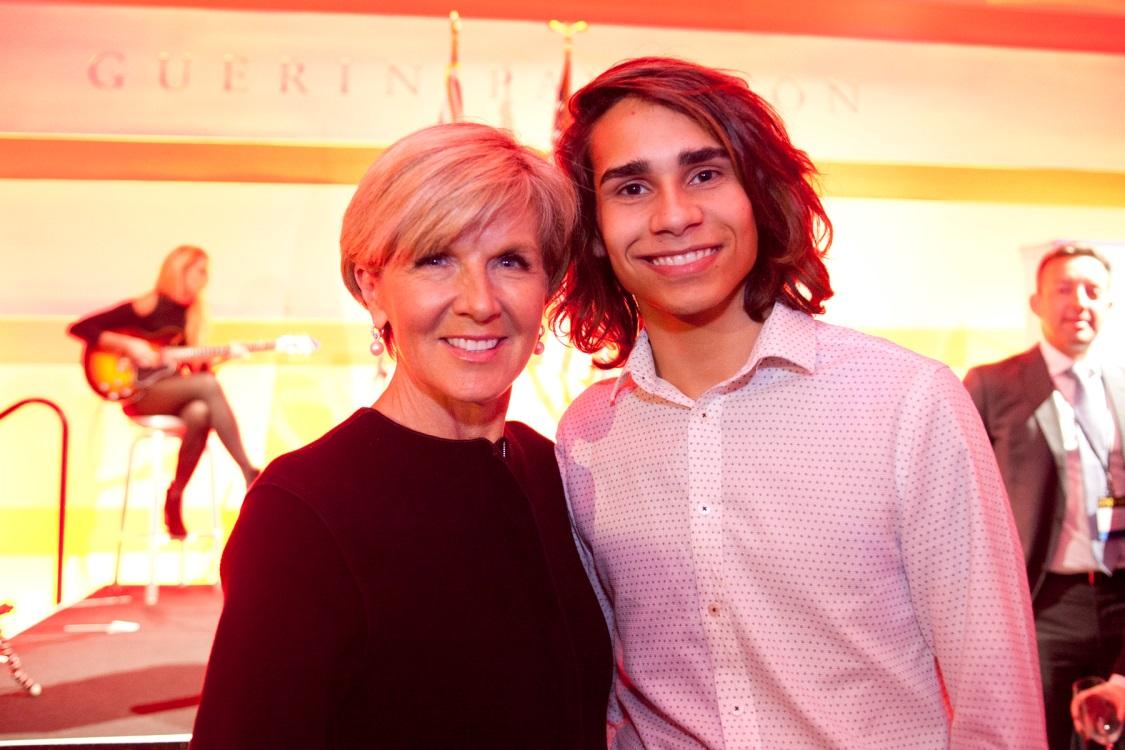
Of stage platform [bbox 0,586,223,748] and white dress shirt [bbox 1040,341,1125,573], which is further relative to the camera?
white dress shirt [bbox 1040,341,1125,573]

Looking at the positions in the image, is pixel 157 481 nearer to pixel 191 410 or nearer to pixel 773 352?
pixel 191 410

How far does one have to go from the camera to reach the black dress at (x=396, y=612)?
1296 millimetres

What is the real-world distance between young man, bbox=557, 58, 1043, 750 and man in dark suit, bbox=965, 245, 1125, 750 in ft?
7.74

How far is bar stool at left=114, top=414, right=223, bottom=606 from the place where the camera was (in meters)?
4.98

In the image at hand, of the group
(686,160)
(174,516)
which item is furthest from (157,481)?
(686,160)

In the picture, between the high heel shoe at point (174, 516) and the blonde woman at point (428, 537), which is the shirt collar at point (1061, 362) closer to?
the blonde woman at point (428, 537)

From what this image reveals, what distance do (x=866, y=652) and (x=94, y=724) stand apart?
2416mm

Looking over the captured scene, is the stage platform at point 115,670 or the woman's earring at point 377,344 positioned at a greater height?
the woman's earring at point 377,344

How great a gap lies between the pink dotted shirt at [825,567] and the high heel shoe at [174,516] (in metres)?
3.81

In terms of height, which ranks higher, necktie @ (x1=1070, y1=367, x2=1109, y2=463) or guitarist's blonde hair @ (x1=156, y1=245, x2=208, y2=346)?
guitarist's blonde hair @ (x1=156, y1=245, x2=208, y2=346)

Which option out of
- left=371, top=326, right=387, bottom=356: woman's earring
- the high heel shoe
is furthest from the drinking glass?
the high heel shoe

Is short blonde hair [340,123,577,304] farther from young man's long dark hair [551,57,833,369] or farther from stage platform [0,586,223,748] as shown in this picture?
stage platform [0,586,223,748]

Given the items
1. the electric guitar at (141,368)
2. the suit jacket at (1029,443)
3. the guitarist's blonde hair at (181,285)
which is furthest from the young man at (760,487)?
the guitarist's blonde hair at (181,285)

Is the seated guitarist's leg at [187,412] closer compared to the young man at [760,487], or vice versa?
the young man at [760,487]
